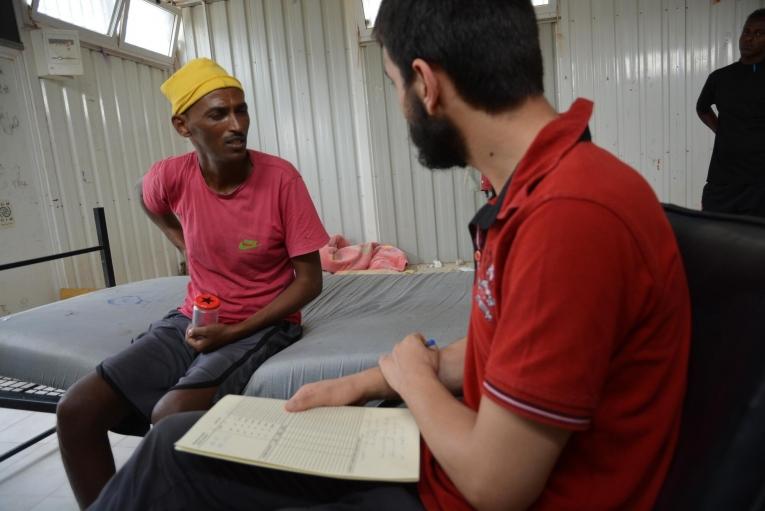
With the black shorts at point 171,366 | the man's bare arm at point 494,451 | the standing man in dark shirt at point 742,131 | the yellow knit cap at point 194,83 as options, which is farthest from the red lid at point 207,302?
the standing man in dark shirt at point 742,131

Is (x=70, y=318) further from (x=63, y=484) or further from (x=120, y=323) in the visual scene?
(x=63, y=484)

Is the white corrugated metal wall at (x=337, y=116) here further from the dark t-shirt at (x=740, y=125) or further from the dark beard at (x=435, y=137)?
the dark beard at (x=435, y=137)

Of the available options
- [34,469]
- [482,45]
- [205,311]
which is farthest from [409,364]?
[34,469]

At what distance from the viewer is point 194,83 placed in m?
1.99

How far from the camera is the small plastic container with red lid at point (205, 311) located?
5.93ft

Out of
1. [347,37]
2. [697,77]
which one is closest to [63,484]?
[347,37]

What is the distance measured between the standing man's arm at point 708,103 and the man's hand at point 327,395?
3737 millimetres

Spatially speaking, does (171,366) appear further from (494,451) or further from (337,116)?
(337,116)

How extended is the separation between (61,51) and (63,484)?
10.6 ft

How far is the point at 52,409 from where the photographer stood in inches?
Result: 75.4

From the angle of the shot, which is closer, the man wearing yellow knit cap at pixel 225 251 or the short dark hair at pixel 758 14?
the man wearing yellow knit cap at pixel 225 251

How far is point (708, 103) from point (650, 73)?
3.15ft

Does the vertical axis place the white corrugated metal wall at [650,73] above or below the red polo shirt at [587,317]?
above

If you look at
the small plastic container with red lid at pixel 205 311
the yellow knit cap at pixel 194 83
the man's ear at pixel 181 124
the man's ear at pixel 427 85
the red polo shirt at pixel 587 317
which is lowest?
the small plastic container with red lid at pixel 205 311
